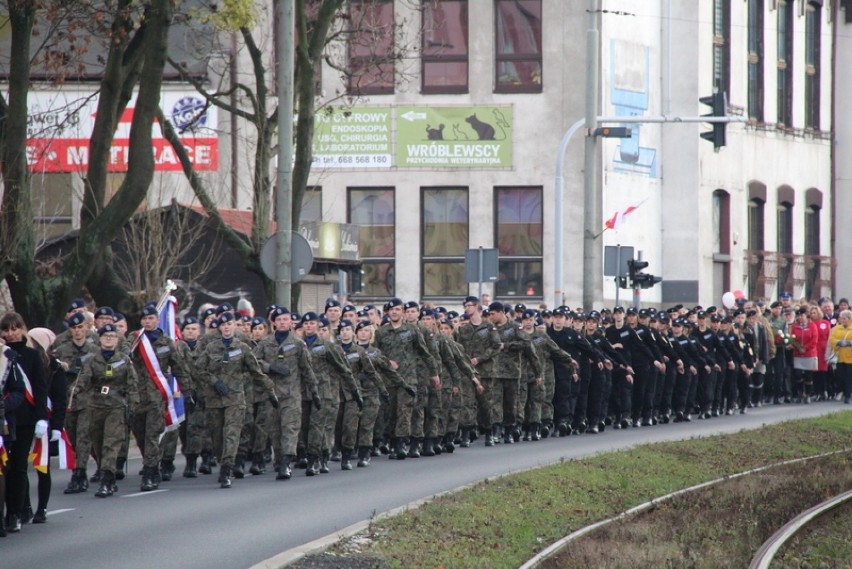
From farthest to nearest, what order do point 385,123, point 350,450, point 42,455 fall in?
point 385,123 < point 350,450 < point 42,455

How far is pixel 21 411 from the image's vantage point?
1405 cm

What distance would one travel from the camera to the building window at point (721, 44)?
46.8 metres

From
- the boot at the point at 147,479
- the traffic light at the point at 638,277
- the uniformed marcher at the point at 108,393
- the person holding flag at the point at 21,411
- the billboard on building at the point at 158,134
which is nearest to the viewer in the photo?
the person holding flag at the point at 21,411

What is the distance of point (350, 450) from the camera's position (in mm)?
20344

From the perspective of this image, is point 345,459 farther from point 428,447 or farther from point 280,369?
point 428,447

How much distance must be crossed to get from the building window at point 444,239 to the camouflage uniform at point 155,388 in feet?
81.6

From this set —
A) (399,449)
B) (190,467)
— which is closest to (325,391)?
(190,467)

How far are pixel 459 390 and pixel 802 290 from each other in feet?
99.2

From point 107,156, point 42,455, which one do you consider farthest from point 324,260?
point 42,455

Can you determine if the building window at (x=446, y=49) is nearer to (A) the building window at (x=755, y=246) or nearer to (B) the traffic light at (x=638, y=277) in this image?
(A) the building window at (x=755, y=246)

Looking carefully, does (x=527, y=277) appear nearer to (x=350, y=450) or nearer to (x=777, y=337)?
(x=777, y=337)

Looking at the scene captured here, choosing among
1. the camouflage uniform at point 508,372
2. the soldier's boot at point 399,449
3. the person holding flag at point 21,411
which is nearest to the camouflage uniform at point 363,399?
the soldier's boot at point 399,449

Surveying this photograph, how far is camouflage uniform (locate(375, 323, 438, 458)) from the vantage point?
2138 centimetres

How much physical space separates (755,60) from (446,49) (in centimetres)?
1139
